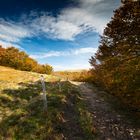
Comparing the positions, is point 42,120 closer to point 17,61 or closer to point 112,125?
point 112,125

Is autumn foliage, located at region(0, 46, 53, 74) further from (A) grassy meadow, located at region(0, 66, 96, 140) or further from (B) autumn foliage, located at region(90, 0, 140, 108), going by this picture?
(B) autumn foliage, located at region(90, 0, 140, 108)

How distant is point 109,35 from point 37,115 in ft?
32.1

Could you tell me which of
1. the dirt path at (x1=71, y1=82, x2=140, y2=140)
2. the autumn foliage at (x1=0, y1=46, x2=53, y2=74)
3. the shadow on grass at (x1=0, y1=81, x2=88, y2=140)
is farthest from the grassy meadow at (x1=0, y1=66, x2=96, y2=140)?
the autumn foliage at (x1=0, y1=46, x2=53, y2=74)

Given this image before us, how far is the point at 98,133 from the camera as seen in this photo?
1403 cm

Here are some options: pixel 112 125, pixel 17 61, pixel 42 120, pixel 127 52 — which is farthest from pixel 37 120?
pixel 17 61

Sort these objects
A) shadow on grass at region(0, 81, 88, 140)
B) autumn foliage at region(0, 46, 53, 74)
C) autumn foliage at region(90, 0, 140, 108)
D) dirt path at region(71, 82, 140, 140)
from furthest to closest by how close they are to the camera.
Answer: autumn foliage at region(0, 46, 53, 74), autumn foliage at region(90, 0, 140, 108), dirt path at region(71, 82, 140, 140), shadow on grass at region(0, 81, 88, 140)

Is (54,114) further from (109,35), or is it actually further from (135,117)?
(109,35)

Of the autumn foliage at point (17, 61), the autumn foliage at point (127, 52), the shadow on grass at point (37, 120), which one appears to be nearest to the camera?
the shadow on grass at point (37, 120)

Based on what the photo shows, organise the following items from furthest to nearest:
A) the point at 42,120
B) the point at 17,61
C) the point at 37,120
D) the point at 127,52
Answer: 1. the point at 17,61
2. the point at 127,52
3. the point at 42,120
4. the point at 37,120

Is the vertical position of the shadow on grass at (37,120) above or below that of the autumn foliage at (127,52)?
below

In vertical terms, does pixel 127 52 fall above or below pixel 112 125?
above

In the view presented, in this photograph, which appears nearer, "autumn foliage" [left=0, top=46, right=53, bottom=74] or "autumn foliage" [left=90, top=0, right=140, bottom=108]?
"autumn foliage" [left=90, top=0, right=140, bottom=108]

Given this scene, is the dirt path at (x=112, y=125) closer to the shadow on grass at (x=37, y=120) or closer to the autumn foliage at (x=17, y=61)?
the shadow on grass at (x=37, y=120)

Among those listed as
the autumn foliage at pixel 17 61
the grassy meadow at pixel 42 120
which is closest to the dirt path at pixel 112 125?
the grassy meadow at pixel 42 120
